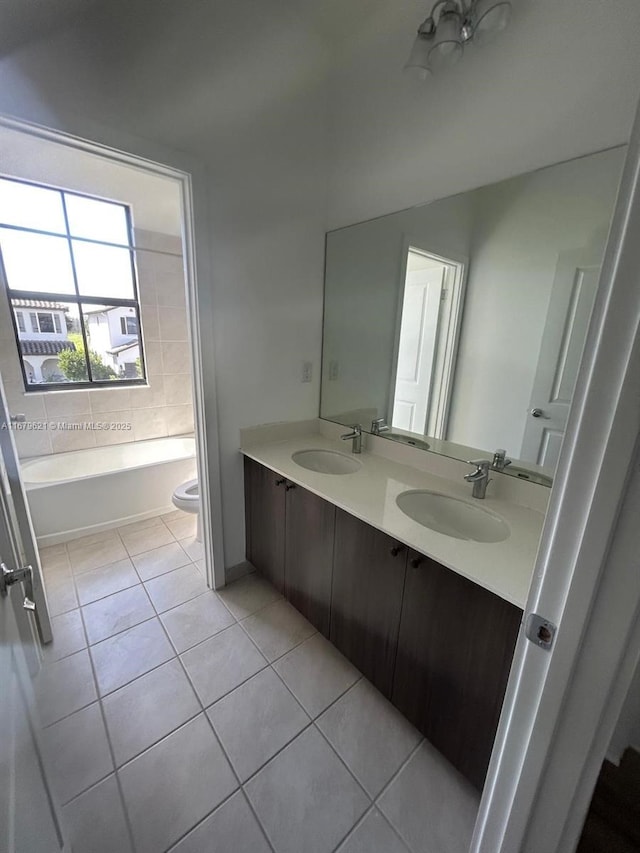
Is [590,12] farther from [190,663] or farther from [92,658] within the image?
[92,658]

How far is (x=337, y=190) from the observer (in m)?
1.89

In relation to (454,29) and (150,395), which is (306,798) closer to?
(454,29)

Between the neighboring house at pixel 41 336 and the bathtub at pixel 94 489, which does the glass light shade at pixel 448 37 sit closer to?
the bathtub at pixel 94 489

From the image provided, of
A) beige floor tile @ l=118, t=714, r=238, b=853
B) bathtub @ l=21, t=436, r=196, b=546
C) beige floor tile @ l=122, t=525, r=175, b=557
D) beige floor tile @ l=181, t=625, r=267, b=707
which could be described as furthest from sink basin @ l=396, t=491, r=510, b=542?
bathtub @ l=21, t=436, r=196, b=546

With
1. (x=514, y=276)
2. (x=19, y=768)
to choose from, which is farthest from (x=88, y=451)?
(x=514, y=276)

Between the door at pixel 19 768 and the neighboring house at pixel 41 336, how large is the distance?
2.68 m

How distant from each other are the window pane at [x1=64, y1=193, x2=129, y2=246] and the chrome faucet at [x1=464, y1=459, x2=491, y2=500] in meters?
3.52

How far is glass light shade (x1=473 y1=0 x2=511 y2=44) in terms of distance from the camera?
1.13 m

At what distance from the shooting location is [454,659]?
106 cm

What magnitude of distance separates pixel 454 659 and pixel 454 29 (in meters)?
2.16

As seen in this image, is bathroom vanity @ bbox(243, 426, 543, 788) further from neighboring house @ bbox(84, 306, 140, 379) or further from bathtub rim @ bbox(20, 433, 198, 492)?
neighboring house @ bbox(84, 306, 140, 379)

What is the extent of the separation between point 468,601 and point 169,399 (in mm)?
3380

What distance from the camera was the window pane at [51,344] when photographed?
286cm

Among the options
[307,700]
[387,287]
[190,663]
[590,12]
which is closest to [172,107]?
[387,287]
